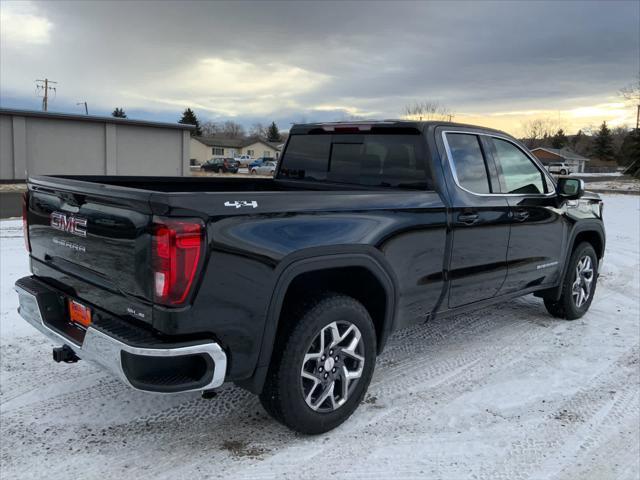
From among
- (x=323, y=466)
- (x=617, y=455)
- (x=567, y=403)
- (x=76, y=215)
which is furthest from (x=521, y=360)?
(x=76, y=215)

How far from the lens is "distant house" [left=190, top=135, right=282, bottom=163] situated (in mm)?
82875

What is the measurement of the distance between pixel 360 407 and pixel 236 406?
2.76ft

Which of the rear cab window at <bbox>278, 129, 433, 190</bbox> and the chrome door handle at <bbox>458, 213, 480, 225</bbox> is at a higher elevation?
the rear cab window at <bbox>278, 129, 433, 190</bbox>

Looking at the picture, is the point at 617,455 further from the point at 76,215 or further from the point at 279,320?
the point at 76,215

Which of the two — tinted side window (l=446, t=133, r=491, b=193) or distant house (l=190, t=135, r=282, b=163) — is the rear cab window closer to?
tinted side window (l=446, t=133, r=491, b=193)

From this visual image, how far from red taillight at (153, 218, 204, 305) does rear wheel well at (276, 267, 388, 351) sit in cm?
74

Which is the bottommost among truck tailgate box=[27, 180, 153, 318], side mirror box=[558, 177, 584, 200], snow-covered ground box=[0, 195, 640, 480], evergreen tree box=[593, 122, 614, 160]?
snow-covered ground box=[0, 195, 640, 480]

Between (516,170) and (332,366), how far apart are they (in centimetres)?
266

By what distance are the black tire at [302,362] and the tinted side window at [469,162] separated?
149 cm

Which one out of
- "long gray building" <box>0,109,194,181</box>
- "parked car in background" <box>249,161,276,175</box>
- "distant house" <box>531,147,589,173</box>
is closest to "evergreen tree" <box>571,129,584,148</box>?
"distant house" <box>531,147,589,173</box>

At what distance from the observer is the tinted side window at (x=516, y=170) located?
4.66 metres

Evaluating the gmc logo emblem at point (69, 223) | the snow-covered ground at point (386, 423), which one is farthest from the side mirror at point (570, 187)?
the gmc logo emblem at point (69, 223)

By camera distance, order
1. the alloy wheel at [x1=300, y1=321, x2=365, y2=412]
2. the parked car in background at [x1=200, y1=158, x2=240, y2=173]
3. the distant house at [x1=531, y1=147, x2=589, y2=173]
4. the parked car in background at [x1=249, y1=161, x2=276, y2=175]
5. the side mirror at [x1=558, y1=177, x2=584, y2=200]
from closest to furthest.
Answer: the alloy wheel at [x1=300, y1=321, x2=365, y2=412]
the side mirror at [x1=558, y1=177, x2=584, y2=200]
the parked car in background at [x1=249, y1=161, x2=276, y2=175]
the parked car in background at [x1=200, y1=158, x2=240, y2=173]
the distant house at [x1=531, y1=147, x2=589, y2=173]

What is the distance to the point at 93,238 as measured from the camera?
289 centimetres
